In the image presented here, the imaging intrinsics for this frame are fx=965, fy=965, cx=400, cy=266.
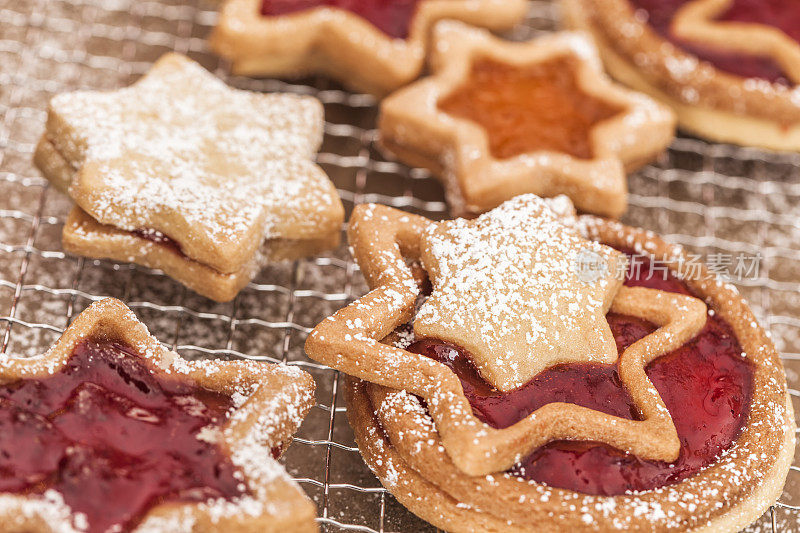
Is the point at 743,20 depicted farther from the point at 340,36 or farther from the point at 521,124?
the point at 340,36

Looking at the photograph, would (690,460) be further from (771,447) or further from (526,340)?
(526,340)

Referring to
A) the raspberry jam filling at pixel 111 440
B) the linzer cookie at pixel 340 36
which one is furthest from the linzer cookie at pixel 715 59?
the raspberry jam filling at pixel 111 440

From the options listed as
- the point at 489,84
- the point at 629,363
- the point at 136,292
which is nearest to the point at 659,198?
the point at 489,84

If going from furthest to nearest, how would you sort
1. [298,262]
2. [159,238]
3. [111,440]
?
[298,262] → [159,238] → [111,440]

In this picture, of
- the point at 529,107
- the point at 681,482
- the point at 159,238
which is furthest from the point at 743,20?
the point at 159,238

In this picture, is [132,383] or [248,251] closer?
[132,383]

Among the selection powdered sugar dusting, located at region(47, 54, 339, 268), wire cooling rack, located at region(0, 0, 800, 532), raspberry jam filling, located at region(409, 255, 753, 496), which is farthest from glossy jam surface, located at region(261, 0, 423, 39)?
raspberry jam filling, located at region(409, 255, 753, 496)
